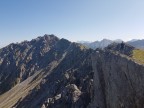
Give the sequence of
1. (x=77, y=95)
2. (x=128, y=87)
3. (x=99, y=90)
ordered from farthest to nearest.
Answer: (x=77, y=95), (x=99, y=90), (x=128, y=87)

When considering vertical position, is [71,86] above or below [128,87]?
below

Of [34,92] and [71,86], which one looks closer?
[71,86]

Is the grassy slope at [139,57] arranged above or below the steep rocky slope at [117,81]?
above

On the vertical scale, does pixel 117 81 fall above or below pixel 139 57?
below

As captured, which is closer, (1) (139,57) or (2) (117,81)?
(2) (117,81)

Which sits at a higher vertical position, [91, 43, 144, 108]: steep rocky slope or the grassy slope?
the grassy slope

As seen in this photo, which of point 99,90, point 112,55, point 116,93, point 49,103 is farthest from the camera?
point 49,103

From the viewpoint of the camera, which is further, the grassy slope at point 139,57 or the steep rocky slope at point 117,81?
the grassy slope at point 139,57

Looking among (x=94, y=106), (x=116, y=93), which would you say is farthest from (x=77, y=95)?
(x=116, y=93)

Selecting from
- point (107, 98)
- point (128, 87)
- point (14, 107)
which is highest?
point (128, 87)

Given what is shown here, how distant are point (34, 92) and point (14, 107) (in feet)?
59.6

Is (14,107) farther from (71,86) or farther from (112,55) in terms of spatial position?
(112,55)

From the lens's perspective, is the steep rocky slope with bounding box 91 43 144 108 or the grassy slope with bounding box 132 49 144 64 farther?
the grassy slope with bounding box 132 49 144 64

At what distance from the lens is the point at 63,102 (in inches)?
4567
